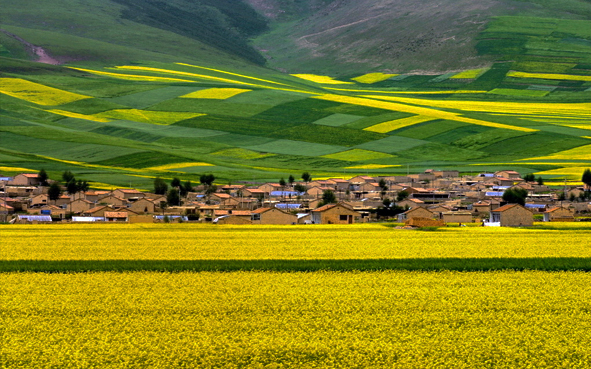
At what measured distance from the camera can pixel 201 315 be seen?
22.0 metres

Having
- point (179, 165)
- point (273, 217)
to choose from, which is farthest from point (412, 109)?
point (273, 217)

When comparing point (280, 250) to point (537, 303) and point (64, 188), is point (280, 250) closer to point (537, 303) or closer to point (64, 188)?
point (537, 303)

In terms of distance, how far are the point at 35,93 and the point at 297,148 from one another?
69375 mm

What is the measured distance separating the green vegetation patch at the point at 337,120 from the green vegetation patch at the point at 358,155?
2042 centimetres

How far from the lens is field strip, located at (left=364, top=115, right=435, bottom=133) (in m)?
162

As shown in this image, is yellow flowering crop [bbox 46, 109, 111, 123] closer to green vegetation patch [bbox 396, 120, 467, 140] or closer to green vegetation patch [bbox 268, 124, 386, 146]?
green vegetation patch [bbox 268, 124, 386, 146]

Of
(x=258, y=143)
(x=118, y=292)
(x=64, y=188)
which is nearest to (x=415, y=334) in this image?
(x=118, y=292)

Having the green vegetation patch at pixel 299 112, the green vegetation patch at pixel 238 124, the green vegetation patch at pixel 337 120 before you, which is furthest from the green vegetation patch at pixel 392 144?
the green vegetation patch at pixel 238 124

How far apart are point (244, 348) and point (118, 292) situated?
8.34 m

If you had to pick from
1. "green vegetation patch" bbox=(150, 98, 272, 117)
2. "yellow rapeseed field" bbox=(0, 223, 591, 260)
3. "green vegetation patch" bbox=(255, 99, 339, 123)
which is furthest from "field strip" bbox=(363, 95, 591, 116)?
"yellow rapeseed field" bbox=(0, 223, 591, 260)

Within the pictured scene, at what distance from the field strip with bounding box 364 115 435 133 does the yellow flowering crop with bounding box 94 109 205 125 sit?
131ft

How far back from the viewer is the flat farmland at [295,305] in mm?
18078

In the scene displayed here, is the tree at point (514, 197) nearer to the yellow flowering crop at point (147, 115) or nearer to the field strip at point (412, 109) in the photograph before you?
the field strip at point (412, 109)

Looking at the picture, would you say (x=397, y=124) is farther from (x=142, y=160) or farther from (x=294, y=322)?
(x=294, y=322)
